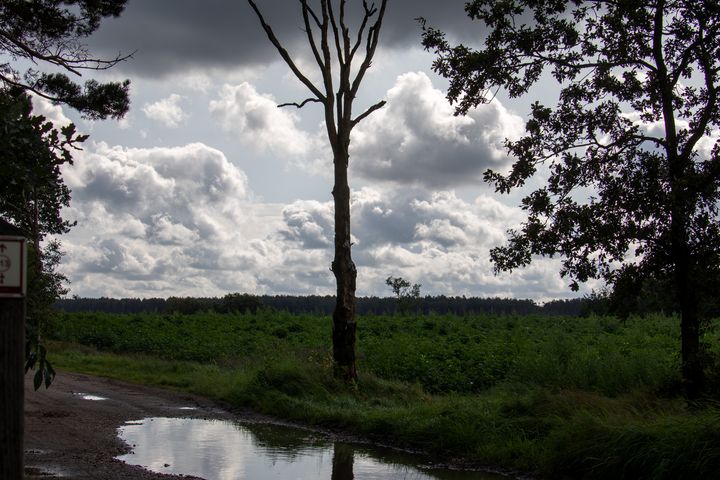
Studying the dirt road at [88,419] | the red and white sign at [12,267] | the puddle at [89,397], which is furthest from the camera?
the puddle at [89,397]

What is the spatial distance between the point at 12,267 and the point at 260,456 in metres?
7.55

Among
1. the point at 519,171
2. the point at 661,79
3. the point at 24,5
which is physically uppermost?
the point at 24,5

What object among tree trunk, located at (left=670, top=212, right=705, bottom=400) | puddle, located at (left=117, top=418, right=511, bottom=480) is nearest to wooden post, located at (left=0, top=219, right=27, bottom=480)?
puddle, located at (left=117, top=418, right=511, bottom=480)

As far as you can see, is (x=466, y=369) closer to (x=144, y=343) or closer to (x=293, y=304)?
(x=144, y=343)

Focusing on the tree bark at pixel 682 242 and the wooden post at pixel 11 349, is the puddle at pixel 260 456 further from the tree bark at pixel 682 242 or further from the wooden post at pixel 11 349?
the wooden post at pixel 11 349

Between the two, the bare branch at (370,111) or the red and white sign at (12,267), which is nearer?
the red and white sign at (12,267)

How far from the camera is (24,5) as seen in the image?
54.0 feet

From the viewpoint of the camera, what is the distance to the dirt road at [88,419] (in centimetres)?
939

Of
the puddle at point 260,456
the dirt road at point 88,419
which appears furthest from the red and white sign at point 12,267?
the puddle at point 260,456

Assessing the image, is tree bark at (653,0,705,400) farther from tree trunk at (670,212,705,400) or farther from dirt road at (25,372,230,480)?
dirt road at (25,372,230,480)

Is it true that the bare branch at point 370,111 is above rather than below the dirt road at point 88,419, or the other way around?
above

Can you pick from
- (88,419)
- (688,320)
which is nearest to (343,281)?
(88,419)

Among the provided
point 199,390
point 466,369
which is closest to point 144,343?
point 199,390

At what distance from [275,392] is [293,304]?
12165 centimetres
